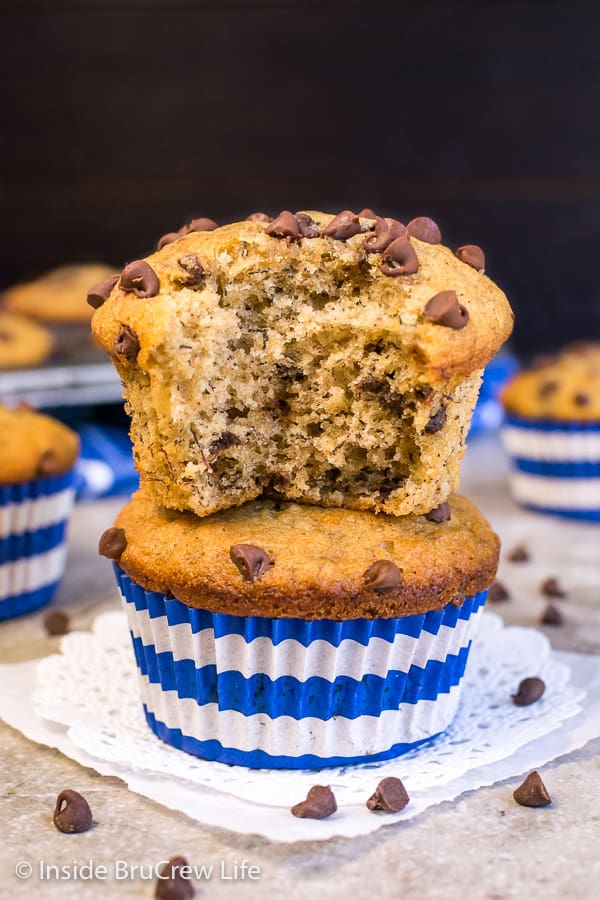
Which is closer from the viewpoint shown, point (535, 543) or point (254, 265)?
point (254, 265)

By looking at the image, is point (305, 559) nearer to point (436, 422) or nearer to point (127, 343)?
point (436, 422)

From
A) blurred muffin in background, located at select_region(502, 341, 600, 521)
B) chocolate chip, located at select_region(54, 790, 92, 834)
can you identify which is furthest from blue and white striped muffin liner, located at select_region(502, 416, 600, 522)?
chocolate chip, located at select_region(54, 790, 92, 834)

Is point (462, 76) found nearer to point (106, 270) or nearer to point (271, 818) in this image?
point (106, 270)

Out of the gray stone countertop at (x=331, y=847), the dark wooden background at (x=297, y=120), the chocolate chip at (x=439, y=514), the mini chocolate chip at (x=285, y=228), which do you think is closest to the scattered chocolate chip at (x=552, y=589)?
the gray stone countertop at (x=331, y=847)

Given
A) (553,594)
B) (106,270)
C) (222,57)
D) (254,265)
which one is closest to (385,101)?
(222,57)

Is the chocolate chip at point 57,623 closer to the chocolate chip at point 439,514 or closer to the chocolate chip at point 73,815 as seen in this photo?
the chocolate chip at point 73,815

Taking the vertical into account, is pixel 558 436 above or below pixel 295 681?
below

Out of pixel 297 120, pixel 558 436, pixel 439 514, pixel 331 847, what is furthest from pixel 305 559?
pixel 297 120
